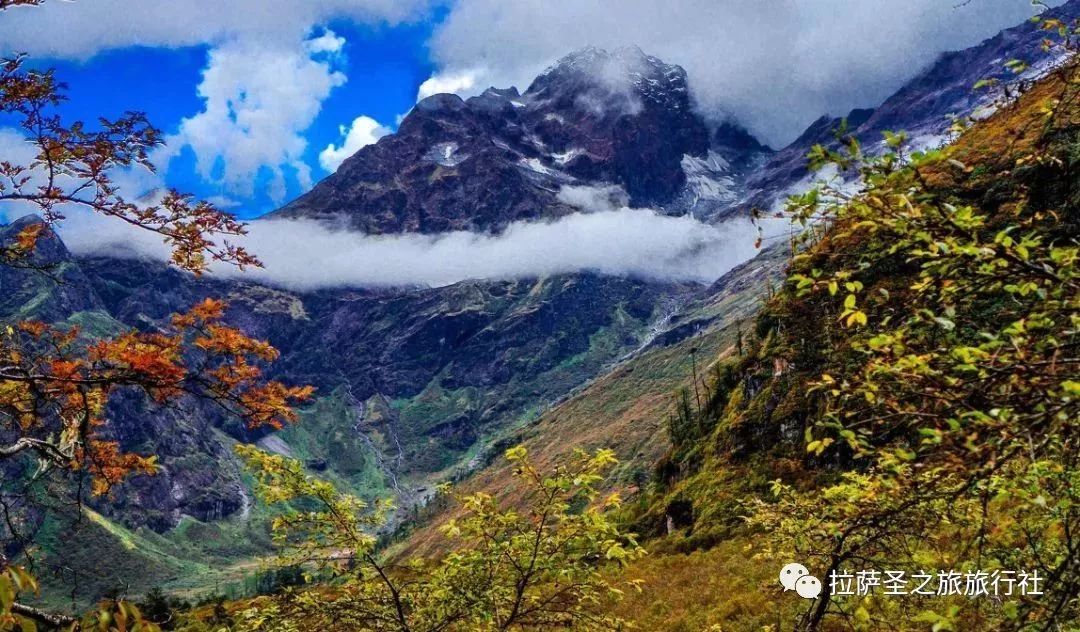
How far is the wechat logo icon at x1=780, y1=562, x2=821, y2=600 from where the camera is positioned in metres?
6.48

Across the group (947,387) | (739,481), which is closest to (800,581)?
(947,387)

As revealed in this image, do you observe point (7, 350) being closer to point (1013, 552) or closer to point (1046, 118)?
point (1046, 118)

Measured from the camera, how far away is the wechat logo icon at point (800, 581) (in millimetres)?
6484

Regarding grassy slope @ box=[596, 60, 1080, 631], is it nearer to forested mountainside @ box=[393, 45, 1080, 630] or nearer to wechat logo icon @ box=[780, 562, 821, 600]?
wechat logo icon @ box=[780, 562, 821, 600]

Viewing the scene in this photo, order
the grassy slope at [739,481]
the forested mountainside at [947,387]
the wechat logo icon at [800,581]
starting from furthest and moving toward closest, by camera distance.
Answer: the grassy slope at [739,481], the wechat logo icon at [800,581], the forested mountainside at [947,387]

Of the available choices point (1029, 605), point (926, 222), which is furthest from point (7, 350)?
point (1029, 605)

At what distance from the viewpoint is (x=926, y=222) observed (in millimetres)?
4395

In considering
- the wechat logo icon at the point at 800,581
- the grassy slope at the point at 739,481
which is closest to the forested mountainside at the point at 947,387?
the wechat logo icon at the point at 800,581

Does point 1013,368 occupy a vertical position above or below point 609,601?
above

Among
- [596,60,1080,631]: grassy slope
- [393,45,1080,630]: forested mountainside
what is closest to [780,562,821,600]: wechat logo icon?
[393,45,1080,630]: forested mountainside

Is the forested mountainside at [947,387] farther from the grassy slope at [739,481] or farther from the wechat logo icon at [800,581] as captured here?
the grassy slope at [739,481]

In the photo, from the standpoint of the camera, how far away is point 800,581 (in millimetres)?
6688

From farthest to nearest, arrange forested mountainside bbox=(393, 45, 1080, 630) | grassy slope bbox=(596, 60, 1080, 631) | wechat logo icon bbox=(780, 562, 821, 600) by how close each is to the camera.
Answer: grassy slope bbox=(596, 60, 1080, 631), wechat logo icon bbox=(780, 562, 821, 600), forested mountainside bbox=(393, 45, 1080, 630)

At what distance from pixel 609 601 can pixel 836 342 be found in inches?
789
